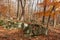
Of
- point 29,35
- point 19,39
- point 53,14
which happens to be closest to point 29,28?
point 29,35

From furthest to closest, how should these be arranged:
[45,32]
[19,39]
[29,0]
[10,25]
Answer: [29,0], [10,25], [45,32], [19,39]

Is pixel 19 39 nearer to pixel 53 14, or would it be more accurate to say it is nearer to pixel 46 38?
pixel 46 38

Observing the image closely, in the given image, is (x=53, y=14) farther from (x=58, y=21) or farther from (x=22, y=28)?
(x=58, y=21)

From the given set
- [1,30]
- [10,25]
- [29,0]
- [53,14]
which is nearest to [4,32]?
[1,30]

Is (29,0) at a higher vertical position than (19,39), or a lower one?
higher

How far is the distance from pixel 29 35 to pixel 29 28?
2.07 feet

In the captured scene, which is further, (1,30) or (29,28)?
(1,30)

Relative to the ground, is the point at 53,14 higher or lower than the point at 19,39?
higher

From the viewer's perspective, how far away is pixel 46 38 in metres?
13.5

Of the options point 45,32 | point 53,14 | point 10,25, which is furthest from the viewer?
point 10,25

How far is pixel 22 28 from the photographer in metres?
14.4

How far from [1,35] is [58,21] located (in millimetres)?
22697

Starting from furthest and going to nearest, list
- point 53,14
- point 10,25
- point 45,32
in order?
point 10,25 → point 45,32 → point 53,14

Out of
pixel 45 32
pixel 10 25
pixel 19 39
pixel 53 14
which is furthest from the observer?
pixel 10 25
